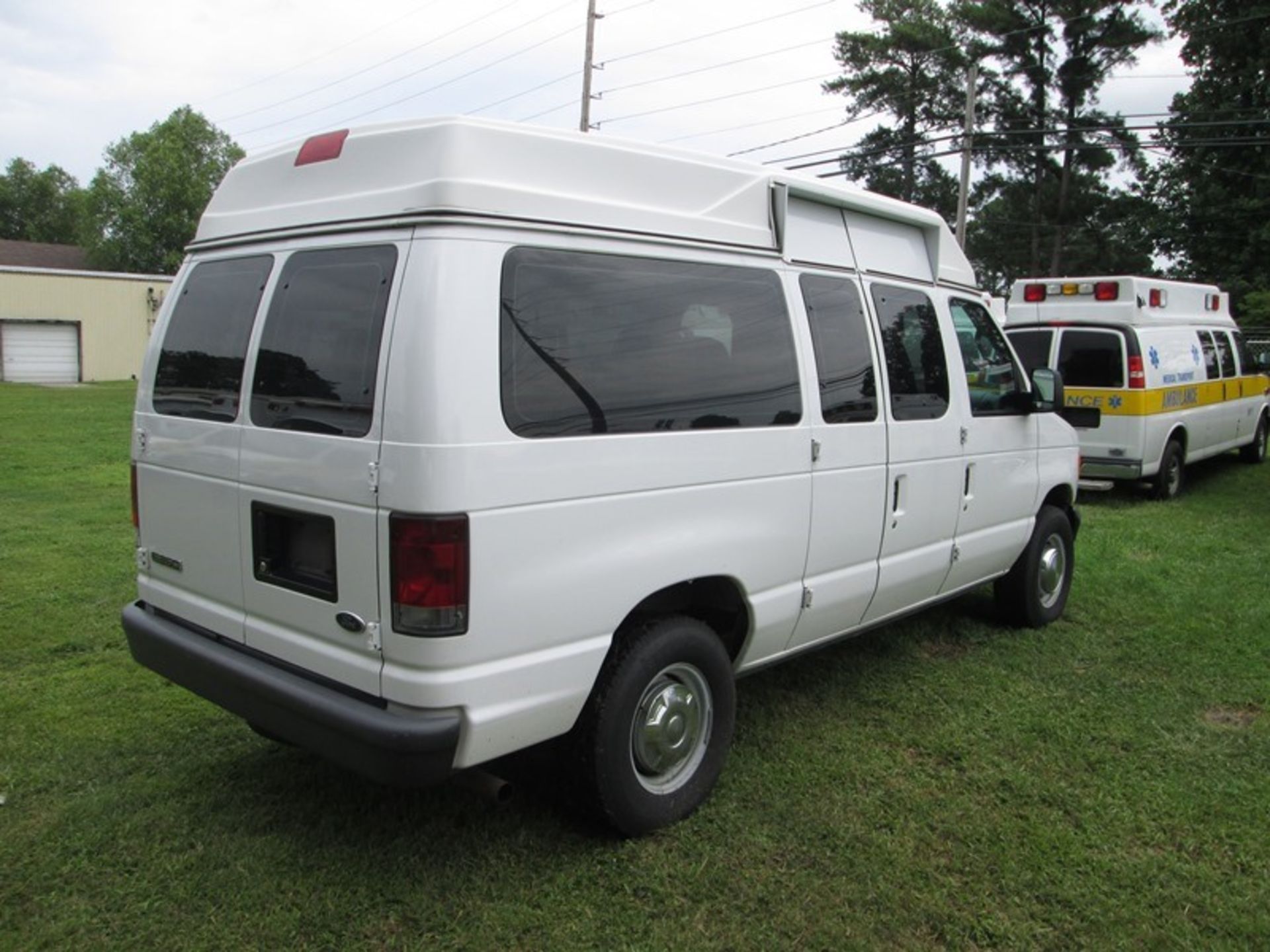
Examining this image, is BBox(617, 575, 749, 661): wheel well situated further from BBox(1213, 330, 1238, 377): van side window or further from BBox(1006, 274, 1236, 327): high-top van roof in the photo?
BBox(1213, 330, 1238, 377): van side window

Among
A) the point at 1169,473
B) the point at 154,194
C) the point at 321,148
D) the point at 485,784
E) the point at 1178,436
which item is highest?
the point at 154,194

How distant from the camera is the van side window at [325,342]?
9.35 feet

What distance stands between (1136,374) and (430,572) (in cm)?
925

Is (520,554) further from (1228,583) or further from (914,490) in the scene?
(1228,583)

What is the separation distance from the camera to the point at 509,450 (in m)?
2.78

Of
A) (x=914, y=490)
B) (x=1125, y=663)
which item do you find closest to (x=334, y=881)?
(x=914, y=490)

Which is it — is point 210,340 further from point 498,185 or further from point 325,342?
point 498,185

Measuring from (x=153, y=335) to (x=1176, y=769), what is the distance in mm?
4548

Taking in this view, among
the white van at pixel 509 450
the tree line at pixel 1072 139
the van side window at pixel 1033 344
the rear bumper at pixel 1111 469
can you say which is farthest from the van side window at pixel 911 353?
the tree line at pixel 1072 139

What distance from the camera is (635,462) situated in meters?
3.13

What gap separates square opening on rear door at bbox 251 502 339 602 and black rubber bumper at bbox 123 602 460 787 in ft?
0.97

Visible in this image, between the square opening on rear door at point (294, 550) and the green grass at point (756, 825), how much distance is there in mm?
953

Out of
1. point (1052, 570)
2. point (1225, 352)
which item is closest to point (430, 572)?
point (1052, 570)

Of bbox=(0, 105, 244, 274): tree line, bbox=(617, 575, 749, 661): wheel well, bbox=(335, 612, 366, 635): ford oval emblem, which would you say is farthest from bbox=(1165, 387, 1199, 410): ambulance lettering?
bbox=(0, 105, 244, 274): tree line
